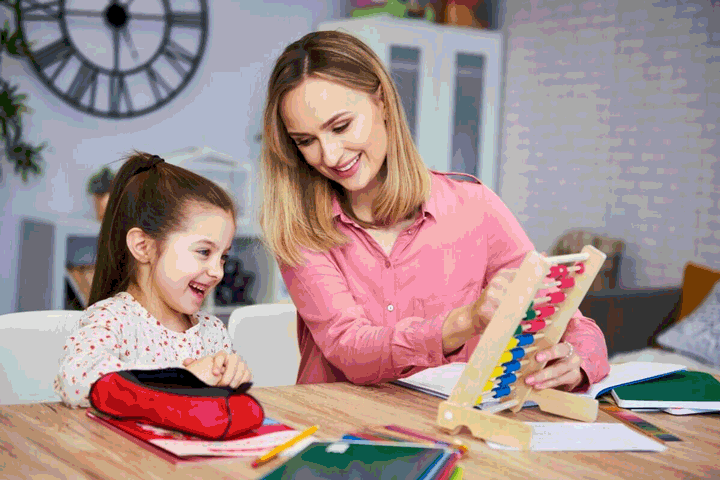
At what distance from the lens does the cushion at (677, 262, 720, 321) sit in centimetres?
372

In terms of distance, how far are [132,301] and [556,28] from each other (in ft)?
14.2

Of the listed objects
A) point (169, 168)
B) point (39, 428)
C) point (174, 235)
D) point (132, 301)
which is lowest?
point (39, 428)

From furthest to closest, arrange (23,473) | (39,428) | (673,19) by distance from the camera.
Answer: (673,19) < (39,428) < (23,473)

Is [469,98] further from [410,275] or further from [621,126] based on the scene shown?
[410,275]

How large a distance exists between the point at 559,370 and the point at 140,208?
2.91 feet

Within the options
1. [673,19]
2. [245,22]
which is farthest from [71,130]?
[673,19]

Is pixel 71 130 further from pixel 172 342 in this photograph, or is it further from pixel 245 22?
pixel 172 342

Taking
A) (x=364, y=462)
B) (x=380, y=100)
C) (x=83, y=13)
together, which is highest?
(x=83, y=13)

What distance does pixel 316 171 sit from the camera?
1848 mm

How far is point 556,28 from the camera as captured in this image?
17.3ft

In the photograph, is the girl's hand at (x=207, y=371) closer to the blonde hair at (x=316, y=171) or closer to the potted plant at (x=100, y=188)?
the blonde hair at (x=316, y=171)

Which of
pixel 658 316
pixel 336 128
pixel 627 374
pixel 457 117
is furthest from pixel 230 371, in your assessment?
pixel 457 117

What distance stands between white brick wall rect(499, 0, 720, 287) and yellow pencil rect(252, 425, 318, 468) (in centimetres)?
361

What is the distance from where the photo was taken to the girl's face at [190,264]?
158 cm
